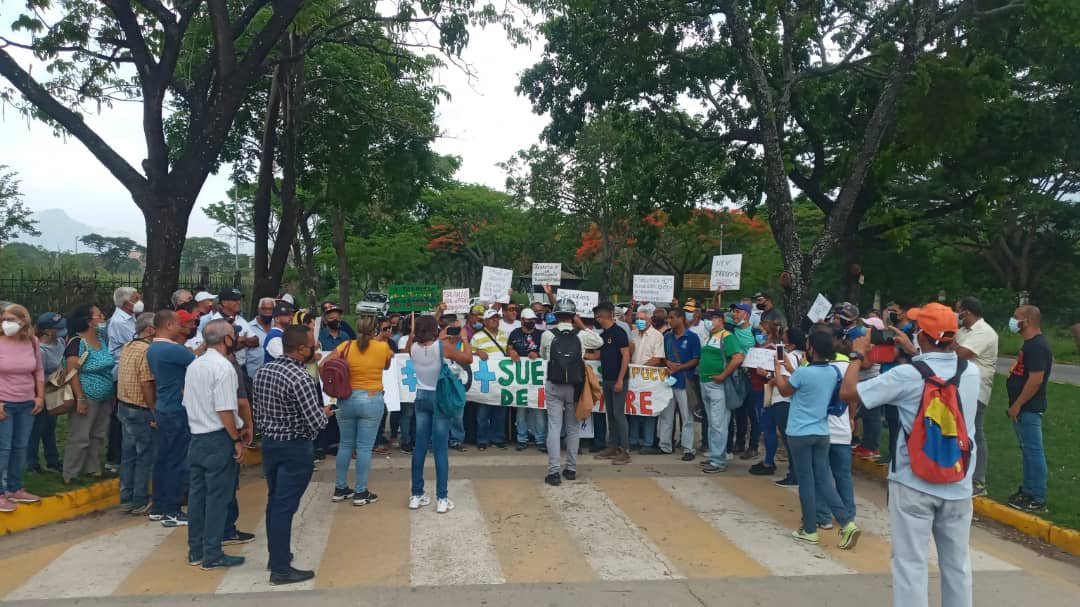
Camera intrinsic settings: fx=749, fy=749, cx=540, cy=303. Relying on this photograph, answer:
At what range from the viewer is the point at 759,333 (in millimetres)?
10203

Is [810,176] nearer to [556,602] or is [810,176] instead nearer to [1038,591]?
[1038,591]

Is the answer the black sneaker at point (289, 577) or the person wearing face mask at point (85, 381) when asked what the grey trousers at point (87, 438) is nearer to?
the person wearing face mask at point (85, 381)

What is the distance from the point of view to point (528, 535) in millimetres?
6508

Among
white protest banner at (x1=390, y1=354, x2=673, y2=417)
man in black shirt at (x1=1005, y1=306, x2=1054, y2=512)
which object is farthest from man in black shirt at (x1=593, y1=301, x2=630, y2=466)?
man in black shirt at (x1=1005, y1=306, x2=1054, y2=512)

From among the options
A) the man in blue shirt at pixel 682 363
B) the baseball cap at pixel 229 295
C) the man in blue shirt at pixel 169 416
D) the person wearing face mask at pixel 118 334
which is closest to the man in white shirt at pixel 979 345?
the man in blue shirt at pixel 682 363

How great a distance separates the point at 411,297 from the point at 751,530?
7.90m

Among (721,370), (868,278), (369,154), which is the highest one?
(369,154)

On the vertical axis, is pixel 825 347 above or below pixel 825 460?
above

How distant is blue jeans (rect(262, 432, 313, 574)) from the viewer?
5375 mm

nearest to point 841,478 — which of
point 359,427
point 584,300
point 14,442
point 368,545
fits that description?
point 368,545

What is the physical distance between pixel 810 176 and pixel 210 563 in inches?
683

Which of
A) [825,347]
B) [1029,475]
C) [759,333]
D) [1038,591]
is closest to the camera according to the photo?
[1038,591]

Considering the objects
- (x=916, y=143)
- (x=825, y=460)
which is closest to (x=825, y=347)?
(x=825, y=460)

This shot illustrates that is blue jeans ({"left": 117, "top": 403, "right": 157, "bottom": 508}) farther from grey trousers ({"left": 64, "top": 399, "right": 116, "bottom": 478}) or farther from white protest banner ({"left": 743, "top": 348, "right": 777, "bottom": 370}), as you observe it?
white protest banner ({"left": 743, "top": 348, "right": 777, "bottom": 370})
